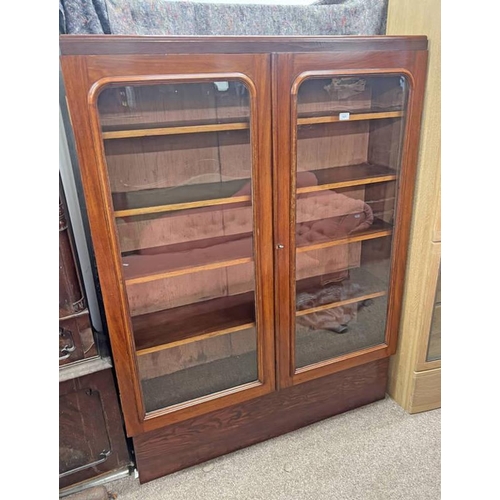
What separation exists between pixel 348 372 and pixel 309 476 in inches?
19.3

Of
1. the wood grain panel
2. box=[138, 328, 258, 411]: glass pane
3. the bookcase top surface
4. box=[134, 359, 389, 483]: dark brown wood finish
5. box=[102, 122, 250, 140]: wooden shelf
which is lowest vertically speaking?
box=[134, 359, 389, 483]: dark brown wood finish

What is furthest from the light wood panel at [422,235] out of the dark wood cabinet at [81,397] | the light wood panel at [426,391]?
the dark wood cabinet at [81,397]

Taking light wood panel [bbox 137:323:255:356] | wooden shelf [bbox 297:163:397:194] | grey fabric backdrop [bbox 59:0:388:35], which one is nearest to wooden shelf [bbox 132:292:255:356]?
light wood panel [bbox 137:323:255:356]

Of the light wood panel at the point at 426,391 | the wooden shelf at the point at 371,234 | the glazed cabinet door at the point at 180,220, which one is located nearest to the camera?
the glazed cabinet door at the point at 180,220

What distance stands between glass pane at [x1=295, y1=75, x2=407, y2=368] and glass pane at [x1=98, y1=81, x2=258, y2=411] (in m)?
0.25

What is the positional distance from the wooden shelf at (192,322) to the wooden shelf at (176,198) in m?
0.42

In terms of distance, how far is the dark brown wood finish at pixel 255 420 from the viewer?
162 cm

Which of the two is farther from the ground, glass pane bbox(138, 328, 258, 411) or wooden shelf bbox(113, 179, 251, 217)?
wooden shelf bbox(113, 179, 251, 217)

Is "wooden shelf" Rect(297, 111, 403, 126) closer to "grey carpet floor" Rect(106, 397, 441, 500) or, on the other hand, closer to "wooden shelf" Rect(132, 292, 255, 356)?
"wooden shelf" Rect(132, 292, 255, 356)

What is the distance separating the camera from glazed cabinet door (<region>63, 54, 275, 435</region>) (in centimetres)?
122

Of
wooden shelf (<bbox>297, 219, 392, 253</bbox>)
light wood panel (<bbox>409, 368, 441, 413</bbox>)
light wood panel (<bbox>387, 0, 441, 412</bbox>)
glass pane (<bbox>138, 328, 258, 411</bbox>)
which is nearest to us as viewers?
light wood panel (<bbox>387, 0, 441, 412</bbox>)

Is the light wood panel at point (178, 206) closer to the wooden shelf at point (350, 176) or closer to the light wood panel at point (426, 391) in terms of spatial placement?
the wooden shelf at point (350, 176)

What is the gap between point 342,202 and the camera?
69.0 inches
